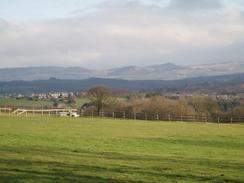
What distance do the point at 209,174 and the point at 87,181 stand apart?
3.98 meters

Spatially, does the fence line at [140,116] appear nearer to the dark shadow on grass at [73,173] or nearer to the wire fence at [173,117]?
the wire fence at [173,117]

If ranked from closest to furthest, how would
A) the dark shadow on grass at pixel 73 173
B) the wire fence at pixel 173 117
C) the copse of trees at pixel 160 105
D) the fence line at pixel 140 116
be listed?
the dark shadow on grass at pixel 73 173 → the wire fence at pixel 173 117 → the fence line at pixel 140 116 → the copse of trees at pixel 160 105

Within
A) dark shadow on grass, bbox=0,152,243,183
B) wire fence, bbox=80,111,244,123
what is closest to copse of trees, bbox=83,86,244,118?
wire fence, bbox=80,111,244,123

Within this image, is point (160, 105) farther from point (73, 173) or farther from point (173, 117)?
point (73, 173)

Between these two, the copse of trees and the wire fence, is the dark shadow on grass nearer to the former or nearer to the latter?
the wire fence

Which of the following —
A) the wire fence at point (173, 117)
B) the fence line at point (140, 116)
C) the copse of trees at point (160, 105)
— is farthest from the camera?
the copse of trees at point (160, 105)

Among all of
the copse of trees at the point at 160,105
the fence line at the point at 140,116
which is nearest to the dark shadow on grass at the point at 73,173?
the fence line at the point at 140,116

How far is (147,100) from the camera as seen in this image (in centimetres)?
10081

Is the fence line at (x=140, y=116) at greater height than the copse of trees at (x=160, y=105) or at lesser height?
lesser

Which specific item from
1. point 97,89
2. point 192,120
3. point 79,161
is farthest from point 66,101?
point 79,161

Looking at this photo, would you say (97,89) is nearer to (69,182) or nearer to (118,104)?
(118,104)

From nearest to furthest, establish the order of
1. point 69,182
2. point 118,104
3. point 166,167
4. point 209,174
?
point 69,182, point 209,174, point 166,167, point 118,104

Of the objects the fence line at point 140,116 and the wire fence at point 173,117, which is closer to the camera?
the wire fence at point 173,117

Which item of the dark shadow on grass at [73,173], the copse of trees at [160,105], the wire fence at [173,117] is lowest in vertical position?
the dark shadow on grass at [73,173]
